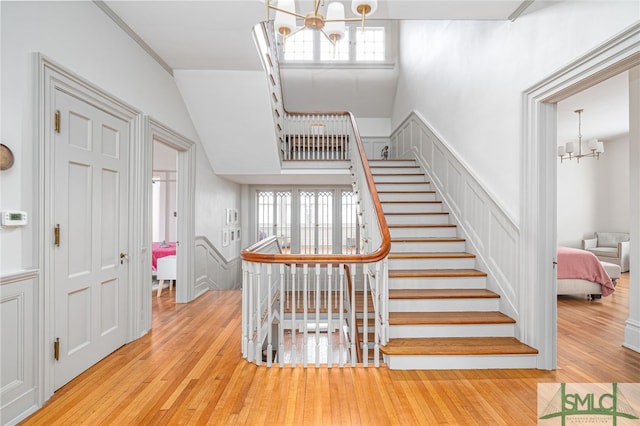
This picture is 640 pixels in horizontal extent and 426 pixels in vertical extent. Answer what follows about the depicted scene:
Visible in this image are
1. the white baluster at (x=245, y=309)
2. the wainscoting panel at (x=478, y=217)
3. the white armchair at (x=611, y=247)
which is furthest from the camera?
the white armchair at (x=611, y=247)

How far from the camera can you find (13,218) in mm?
1940

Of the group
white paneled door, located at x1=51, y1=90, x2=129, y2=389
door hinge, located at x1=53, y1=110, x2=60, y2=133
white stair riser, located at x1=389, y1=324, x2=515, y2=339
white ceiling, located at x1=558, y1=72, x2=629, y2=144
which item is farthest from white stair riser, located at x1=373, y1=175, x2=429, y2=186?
door hinge, located at x1=53, y1=110, x2=60, y2=133

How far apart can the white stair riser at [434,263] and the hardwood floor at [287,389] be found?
1095 millimetres

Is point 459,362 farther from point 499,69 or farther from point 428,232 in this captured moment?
point 499,69

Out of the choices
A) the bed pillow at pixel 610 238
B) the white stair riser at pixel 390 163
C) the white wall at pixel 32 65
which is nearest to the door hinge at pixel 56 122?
the white wall at pixel 32 65

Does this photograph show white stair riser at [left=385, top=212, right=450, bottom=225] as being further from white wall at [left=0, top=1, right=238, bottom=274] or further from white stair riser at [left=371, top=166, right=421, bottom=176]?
white wall at [left=0, top=1, right=238, bottom=274]

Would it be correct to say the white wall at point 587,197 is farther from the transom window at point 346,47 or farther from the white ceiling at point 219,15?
the white ceiling at point 219,15

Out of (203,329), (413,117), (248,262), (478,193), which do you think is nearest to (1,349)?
(248,262)

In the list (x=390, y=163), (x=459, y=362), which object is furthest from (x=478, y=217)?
(x=390, y=163)

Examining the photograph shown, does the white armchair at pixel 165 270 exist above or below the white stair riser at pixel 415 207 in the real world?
below

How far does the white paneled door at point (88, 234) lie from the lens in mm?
2348

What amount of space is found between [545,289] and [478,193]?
1.20m

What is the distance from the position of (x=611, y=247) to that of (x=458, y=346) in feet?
23.7

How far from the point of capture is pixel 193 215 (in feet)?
15.3
